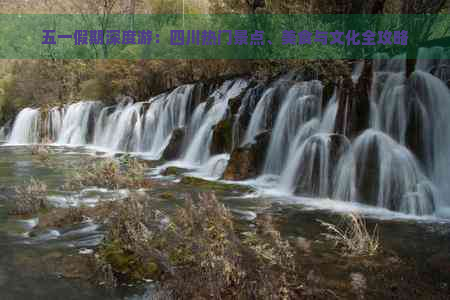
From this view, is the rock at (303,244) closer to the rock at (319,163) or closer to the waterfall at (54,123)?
the rock at (319,163)

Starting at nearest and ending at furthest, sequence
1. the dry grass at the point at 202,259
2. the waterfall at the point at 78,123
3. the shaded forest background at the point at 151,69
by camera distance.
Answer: the dry grass at the point at 202,259, the shaded forest background at the point at 151,69, the waterfall at the point at 78,123

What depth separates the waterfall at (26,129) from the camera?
37.5 metres

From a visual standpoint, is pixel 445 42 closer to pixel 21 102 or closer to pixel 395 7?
pixel 395 7

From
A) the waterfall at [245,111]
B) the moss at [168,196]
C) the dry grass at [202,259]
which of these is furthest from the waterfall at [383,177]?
the waterfall at [245,111]

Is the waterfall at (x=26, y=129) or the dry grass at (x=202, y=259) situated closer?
the dry grass at (x=202, y=259)

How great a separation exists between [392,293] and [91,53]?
52392 millimetres

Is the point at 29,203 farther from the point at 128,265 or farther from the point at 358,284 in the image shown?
the point at 358,284

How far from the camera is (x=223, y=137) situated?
17953 mm

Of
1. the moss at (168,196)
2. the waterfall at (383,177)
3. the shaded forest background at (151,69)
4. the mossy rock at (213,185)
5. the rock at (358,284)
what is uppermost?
the shaded forest background at (151,69)

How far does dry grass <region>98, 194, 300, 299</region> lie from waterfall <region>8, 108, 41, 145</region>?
3272 centimetres

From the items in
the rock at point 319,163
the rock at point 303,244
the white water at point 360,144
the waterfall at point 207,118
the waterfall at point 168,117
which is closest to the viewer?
the rock at point 303,244

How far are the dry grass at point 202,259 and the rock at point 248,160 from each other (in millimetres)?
7441

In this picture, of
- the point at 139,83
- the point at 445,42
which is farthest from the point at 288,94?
the point at 139,83

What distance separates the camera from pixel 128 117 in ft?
92.3
